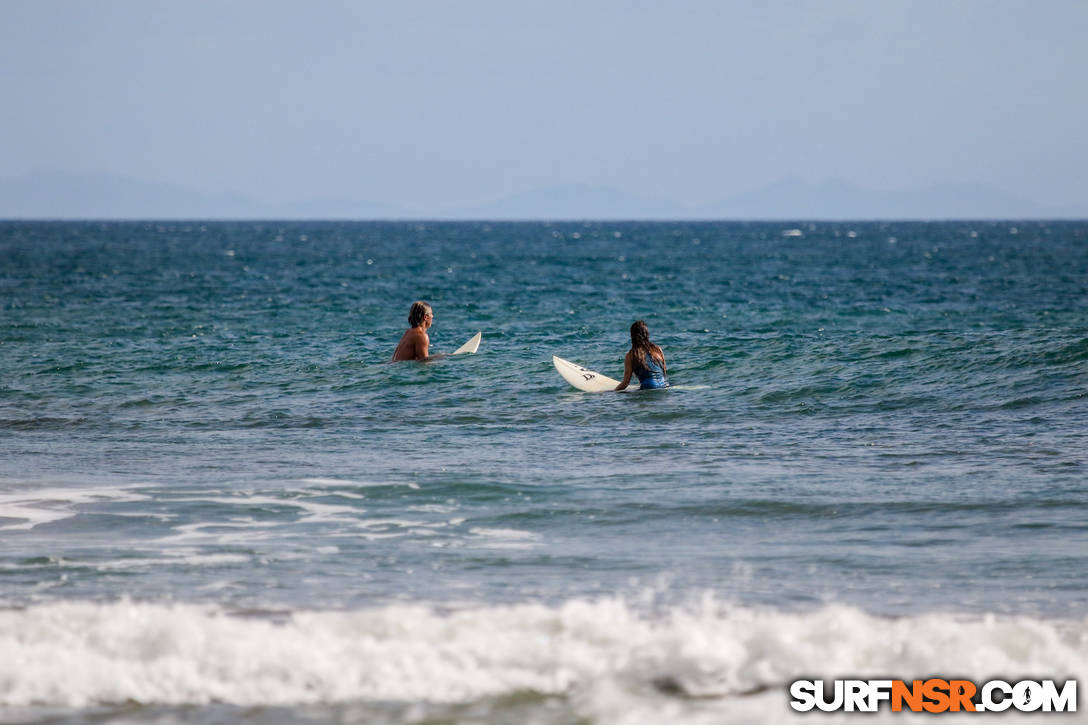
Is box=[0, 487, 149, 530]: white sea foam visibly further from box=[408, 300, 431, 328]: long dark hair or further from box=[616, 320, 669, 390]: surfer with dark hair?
box=[408, 300, 431, 328]: long dark hair

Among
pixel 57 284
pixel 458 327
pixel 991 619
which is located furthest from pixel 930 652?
pixel 57 284

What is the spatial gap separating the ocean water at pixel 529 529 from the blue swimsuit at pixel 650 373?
0.64 m

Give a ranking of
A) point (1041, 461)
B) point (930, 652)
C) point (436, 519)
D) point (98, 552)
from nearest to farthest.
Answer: point (930, 652) → point (98, 552) → point (436, 519) → point (1041, 461)

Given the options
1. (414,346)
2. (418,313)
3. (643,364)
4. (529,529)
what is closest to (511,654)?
(529,529)

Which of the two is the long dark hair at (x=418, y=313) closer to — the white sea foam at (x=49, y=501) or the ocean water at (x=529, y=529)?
the ocean water at (x=529, y=529)

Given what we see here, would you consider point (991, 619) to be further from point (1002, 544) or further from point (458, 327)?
point (458, 327)

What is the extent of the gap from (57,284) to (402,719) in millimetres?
45682

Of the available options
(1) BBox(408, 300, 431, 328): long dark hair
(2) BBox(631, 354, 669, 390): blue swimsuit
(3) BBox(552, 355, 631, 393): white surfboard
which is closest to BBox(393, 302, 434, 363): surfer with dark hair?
(1) BBox(408, 300, 431, 328): long dark hair

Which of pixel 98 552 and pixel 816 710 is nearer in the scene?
pixel 816 710

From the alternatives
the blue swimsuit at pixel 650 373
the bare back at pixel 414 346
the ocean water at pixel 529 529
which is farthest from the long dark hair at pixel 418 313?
the blue swimsuit at pixel 650 373

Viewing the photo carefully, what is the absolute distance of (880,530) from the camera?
9.41m

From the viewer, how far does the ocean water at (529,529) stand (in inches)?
254

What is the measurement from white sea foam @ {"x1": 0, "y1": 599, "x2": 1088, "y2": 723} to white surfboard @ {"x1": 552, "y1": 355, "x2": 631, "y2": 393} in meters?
10.6

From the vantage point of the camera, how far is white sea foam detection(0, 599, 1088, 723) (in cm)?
626
